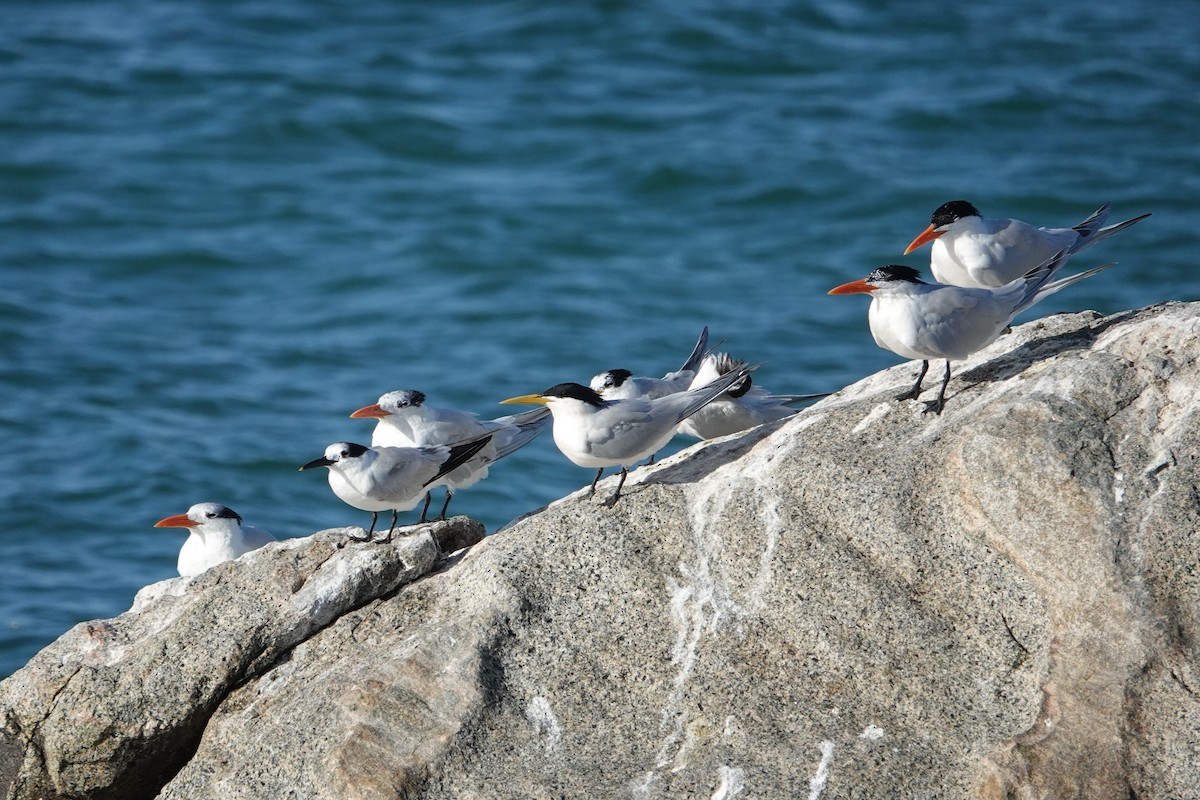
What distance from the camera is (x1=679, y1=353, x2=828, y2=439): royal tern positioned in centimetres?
659

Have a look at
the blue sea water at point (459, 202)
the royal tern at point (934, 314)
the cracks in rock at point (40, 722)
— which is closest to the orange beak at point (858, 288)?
the royal tern at point (934, 314)

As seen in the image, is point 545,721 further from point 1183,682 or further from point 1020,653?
point 1183,682

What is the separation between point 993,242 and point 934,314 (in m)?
0.93

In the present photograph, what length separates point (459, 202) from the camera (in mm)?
17156

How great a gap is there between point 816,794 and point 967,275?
2748 mm

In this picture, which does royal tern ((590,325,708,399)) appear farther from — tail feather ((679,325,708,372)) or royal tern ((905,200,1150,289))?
royal tern ((905,200,1150,289))

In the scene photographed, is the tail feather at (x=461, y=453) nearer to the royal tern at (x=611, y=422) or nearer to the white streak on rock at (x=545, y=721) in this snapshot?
the royal tern at (x=611, y=422)

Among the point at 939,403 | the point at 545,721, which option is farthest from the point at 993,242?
the point at 545,721

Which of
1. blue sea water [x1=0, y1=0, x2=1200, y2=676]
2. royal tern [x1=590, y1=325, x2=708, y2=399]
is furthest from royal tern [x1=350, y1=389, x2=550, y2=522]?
blue sea water [x1=0, y1=0, x2=1200, y2=676]

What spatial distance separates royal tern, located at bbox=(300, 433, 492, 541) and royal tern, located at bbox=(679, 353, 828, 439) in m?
1.20

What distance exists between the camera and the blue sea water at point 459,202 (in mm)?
12172

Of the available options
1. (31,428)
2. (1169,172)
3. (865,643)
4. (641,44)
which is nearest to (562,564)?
(865,643)

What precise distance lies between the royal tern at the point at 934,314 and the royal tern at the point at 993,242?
497mm

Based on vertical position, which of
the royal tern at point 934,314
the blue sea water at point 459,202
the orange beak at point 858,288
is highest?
the orange beak at point 858,288
